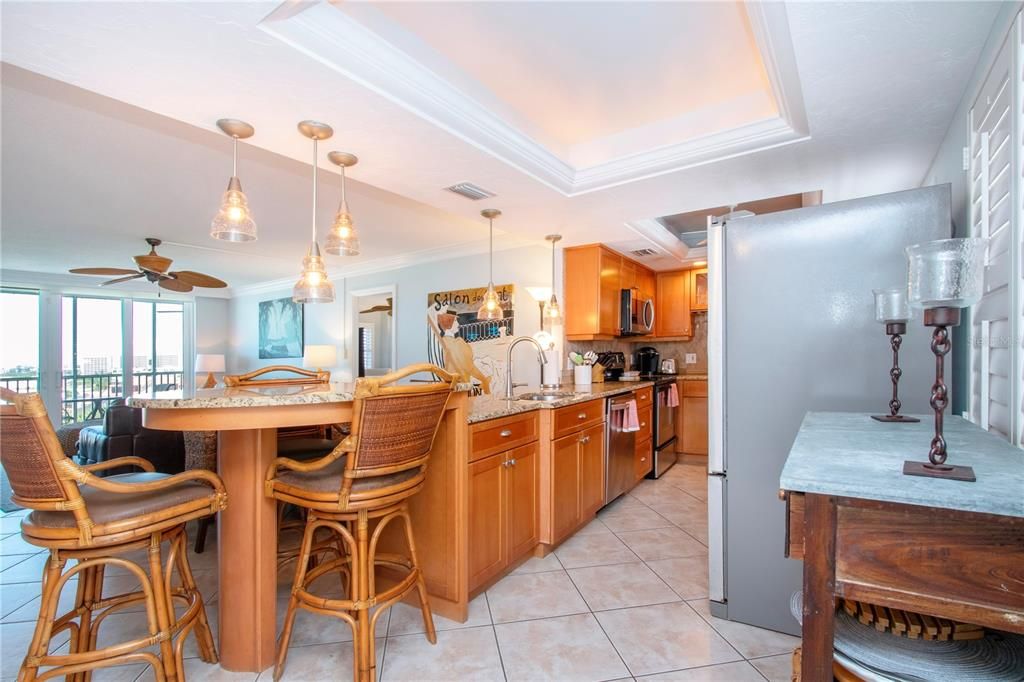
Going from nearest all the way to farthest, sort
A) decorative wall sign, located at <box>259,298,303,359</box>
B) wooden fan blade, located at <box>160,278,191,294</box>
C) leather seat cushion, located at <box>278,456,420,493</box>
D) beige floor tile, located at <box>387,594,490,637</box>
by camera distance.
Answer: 1. leather seat cushion, located at <box>278,456,420,493</box>
2. beige floor tile, located at <box>387,594,490,637</box>
3. wooden fan blade, located at <box>160,278,191,294</box>
4. decorative wall sign, located at <box>259,298,303,359</box>

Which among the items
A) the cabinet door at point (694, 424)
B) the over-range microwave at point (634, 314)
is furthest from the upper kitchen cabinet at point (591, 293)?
the cabinet door at point (694, 424)

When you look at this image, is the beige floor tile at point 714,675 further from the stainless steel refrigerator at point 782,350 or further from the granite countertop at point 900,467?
the granite countertop at point 900,467

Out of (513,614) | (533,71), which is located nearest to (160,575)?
(513,614)

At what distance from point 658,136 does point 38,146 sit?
355cm

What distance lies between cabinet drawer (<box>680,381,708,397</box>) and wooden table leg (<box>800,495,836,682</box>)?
14.5 feet

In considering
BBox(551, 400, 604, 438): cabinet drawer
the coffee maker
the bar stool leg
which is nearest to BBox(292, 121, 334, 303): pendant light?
the bar stool leg

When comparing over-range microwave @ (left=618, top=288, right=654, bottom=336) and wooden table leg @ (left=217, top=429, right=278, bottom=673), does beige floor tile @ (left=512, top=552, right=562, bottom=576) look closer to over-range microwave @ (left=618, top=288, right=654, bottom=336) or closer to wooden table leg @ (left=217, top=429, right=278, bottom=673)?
wooden table leg @ (left=217, top=429, right=278, bottom=673)

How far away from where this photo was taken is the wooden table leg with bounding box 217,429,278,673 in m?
1.70

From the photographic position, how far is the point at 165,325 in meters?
7.77

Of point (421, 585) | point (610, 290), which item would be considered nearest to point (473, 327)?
point (610, 290)

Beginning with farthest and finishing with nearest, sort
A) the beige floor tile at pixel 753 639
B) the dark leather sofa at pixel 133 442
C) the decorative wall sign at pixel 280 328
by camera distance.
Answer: the decorative wall sign at pixel 280 328 < the dark leather sofa at pixel 133 442 < the beige floor tile at pixel 753 639

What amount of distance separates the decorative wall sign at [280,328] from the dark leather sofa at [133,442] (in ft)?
12.8

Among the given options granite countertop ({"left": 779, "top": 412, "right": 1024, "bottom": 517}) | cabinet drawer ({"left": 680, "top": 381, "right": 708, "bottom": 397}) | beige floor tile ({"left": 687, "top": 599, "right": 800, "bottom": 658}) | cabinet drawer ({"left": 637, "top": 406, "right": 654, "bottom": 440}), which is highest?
granite countertop ({"left": 779, "top": 412, "right": 1024, "bottom": 517})

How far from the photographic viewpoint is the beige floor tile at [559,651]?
5.64 ft
